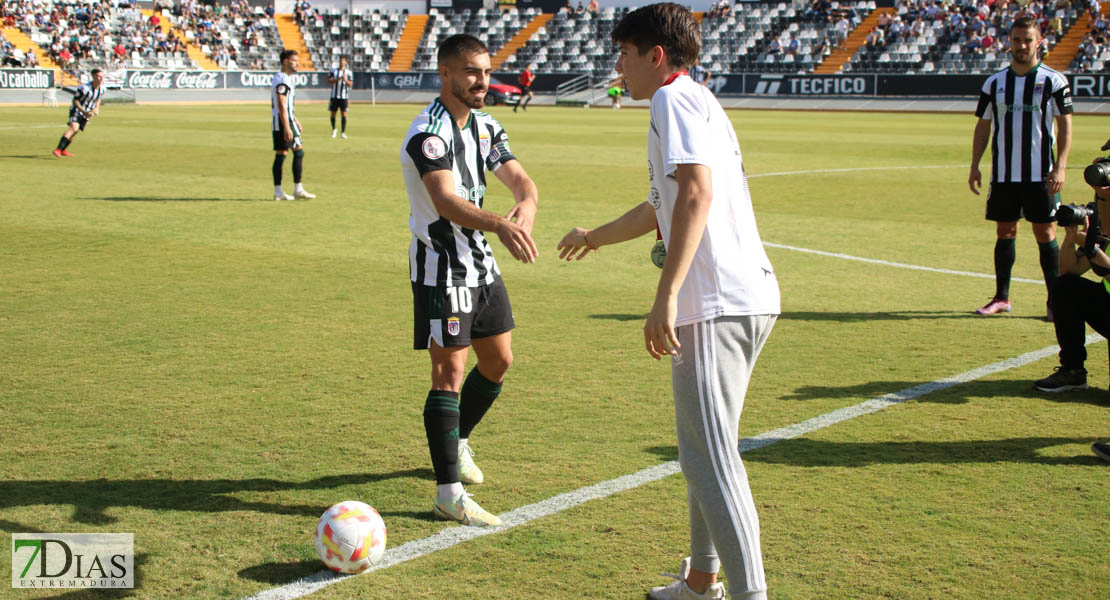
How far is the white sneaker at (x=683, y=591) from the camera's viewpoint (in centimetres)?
349

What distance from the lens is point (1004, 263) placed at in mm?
8234

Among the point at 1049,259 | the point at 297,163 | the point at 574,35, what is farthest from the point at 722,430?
the point at 574,35

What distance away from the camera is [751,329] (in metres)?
3.10

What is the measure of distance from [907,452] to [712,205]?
2.61 metres

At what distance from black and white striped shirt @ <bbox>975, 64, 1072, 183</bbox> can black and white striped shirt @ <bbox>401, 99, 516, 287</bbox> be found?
5.31 meters

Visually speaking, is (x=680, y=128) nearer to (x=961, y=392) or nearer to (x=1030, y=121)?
(x=961, y=392)

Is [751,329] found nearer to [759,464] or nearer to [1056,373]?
[759,464]

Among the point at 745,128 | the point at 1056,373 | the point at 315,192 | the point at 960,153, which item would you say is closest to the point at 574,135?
the point at 745,128

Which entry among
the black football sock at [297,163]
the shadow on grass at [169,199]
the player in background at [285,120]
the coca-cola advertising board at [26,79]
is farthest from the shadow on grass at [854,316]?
the coca-cola advertising board at [26,79]

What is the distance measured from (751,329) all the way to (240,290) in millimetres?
6828

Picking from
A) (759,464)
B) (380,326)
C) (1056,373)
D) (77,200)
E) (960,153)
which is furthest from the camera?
(960,153)

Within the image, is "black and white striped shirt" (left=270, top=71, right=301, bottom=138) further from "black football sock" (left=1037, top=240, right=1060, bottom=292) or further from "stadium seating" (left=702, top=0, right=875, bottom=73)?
"stadium seating" (left=702, top=0, right=875, bottom=73)

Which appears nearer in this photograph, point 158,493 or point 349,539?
point 349,539

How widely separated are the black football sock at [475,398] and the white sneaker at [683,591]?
4.58 feet
